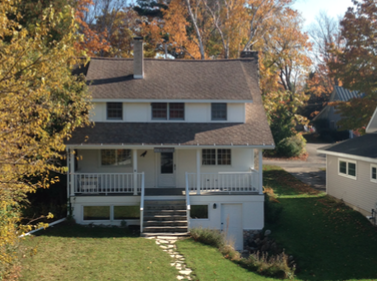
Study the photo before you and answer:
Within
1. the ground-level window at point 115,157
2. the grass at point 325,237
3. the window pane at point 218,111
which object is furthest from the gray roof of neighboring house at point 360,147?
the ground-level window at point 115,157

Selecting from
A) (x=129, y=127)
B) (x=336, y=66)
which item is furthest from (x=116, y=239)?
(x=336, y=66)

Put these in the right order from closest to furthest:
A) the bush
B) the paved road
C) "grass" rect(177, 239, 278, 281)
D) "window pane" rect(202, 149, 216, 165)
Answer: "grass" rect(177, 239, 278, 281)
"window pane" rect(202, 149, 216, 165)
the paved road
the bush

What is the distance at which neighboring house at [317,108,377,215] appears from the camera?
57.4 ft

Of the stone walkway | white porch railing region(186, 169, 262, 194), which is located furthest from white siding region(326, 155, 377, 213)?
the stone walkway

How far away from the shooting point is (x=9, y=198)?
29.5 feet

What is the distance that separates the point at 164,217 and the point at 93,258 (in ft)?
14.8

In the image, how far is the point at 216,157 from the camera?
19.2 meters

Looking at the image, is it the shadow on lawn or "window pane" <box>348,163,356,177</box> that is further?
"window pane" <box>348,163,356,177</box>

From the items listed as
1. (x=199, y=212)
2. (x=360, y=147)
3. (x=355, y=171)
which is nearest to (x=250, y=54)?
(x=360, y=147)

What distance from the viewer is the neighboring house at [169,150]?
56.1 feet

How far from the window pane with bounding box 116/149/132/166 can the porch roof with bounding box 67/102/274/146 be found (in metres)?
1.33

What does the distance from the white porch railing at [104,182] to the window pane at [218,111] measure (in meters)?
4.62

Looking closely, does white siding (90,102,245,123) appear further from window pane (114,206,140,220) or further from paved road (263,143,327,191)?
paved road (263,143,327,191)

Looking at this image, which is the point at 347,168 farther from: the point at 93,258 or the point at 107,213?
the point at 93,258
